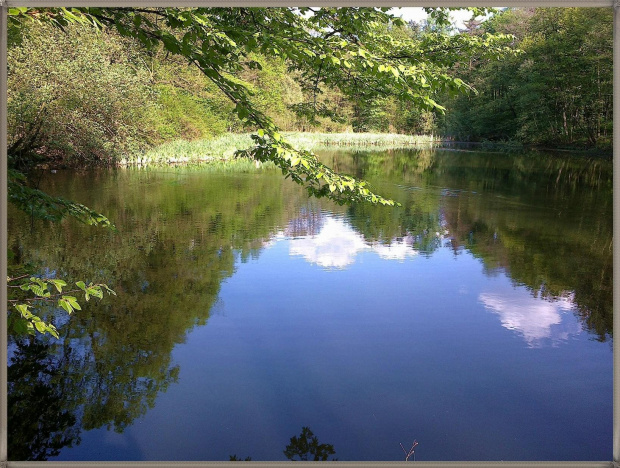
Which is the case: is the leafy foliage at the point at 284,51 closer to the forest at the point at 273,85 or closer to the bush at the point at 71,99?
the forest at the point at 273,85

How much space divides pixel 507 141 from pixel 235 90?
3211cm

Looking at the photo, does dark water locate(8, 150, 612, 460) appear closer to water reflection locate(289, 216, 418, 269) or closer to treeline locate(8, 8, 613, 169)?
water reflection locate(289, 216, 418, 269)

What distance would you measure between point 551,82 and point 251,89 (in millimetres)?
17249

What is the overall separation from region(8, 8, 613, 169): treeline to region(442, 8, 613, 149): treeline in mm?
72

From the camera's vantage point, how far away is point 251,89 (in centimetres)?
1492

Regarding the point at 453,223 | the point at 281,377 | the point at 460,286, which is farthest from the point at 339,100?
the point at 281,377

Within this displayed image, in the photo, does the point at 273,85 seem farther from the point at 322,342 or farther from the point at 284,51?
the point at 322,342

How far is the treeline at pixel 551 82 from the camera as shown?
21672 mm

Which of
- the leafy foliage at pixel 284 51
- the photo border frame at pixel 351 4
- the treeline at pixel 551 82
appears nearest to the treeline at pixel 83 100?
the leafy foliage at pixel 284 51

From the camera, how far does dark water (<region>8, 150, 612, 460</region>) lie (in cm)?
327

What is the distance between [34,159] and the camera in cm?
1370

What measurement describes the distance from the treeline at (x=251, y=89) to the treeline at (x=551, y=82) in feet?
0.24

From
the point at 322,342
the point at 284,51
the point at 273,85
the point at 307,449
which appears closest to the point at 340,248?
the point at 322,342

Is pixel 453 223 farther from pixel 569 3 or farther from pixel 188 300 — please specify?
pixel 569 3
